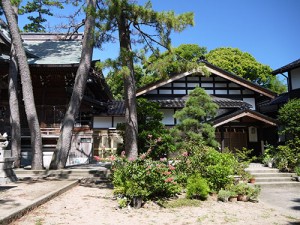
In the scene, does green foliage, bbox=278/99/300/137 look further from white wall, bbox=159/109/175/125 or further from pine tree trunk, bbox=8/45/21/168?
pine tree trunk, bbox=8/45/21/168

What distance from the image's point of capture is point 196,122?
1466 centimetres

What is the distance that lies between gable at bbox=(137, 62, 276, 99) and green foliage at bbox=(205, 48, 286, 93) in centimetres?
1484

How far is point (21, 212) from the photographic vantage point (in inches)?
223

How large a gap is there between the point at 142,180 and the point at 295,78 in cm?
1505

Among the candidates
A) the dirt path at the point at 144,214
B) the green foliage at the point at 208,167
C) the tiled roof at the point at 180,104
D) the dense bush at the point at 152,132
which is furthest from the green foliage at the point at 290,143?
the dirt path at the point at 144,214

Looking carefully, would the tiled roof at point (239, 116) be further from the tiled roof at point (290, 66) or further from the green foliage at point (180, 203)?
the green foliage at point (180, 203)

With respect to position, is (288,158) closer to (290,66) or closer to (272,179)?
(272,179)

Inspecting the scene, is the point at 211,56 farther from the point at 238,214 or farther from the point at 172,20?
the point at 238,214

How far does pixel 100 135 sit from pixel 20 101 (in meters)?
5.72

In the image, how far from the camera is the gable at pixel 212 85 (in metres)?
19.8

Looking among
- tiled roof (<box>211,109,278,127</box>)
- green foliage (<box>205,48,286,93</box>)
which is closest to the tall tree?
tiled roof (<box>211,109,278,127</box>)

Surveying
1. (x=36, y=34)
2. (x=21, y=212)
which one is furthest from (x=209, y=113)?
(x=36, y=34)

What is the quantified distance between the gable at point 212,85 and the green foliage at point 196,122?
178 inches

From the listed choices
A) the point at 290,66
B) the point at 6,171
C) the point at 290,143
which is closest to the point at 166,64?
the point at 6,171
